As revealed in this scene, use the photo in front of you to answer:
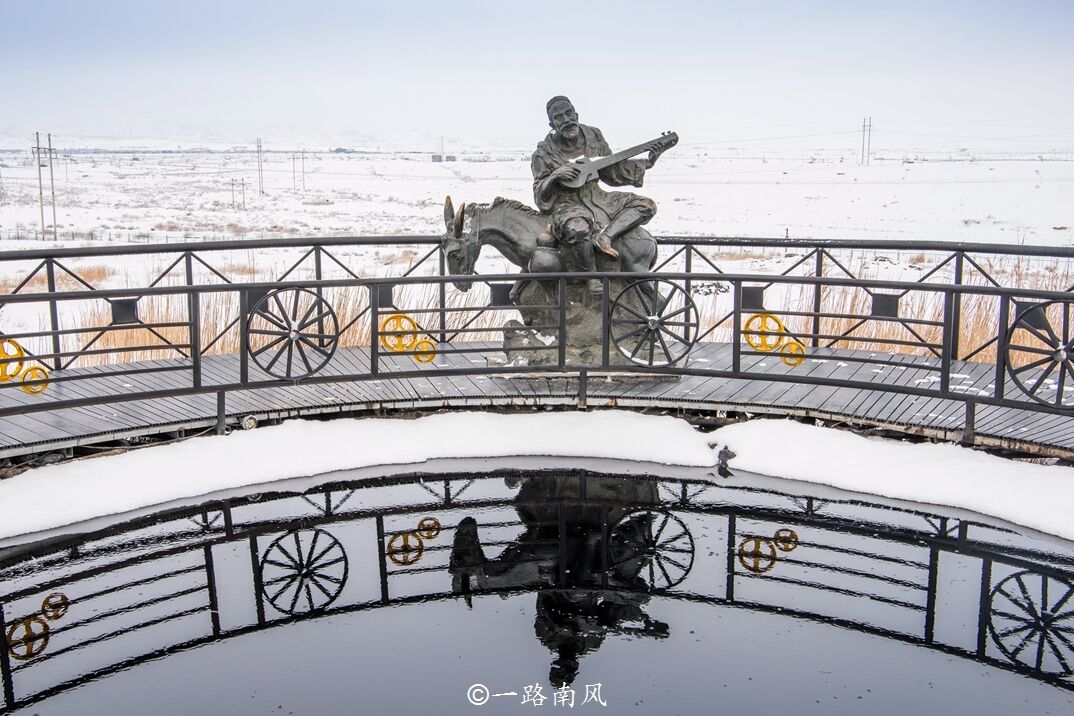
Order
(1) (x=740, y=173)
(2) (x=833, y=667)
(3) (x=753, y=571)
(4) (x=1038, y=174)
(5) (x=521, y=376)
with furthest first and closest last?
1. (1) (x=740, y=173)
2. (4) (x=1038, y=174)
3. (5) (x=521, y=376)
4. (3) (x=753, y=571)
5. (2) (x=833, y=667)

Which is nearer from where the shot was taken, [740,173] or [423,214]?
[423,214]

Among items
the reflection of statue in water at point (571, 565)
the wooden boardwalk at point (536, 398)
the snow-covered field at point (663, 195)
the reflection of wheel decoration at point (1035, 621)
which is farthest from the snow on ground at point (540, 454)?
the snow-covered field at point (663, 195)

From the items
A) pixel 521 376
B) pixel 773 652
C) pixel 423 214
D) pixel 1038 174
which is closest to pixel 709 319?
pixel 521 376

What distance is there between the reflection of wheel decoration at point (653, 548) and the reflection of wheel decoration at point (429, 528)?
104 cm

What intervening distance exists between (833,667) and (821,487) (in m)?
2.51

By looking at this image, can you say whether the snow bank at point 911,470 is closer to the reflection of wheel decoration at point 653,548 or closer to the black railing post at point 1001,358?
the black railing post at point 1001,358

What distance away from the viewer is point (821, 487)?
7.79 metres

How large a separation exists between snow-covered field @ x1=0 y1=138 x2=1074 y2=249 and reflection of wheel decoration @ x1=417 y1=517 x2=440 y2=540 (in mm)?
22611

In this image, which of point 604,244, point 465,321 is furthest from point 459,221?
point 465,321

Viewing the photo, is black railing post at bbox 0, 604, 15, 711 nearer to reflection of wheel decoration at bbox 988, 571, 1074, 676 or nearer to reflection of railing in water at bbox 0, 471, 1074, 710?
reflection of railing in water at bbox 0, 471, 1074, 710

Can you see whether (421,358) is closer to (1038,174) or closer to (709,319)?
(709,319)

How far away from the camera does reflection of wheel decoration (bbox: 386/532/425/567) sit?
6.64 metres

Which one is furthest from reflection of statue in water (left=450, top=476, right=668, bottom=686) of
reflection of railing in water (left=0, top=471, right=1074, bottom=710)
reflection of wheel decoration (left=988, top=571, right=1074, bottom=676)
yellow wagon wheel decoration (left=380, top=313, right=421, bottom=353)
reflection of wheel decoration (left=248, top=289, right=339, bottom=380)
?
reflection of wheel decoration (left=248, top=289, right=339, bottom=380)

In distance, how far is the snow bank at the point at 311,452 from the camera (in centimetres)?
736
